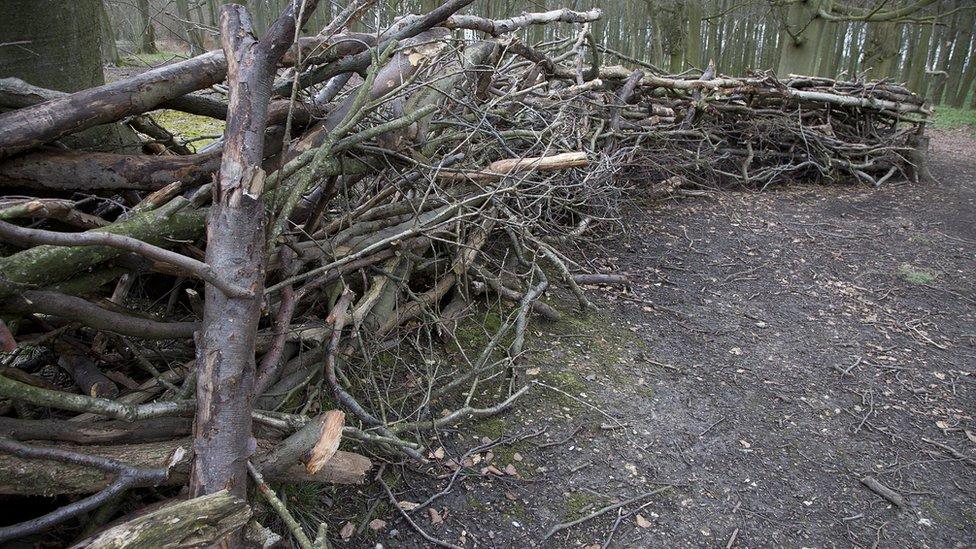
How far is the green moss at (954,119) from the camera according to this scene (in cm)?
1193

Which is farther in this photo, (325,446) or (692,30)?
(692,30)

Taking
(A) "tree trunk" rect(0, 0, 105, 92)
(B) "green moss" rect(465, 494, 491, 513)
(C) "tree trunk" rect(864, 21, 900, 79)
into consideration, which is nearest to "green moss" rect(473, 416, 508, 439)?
(B) "green moss" rect(465, 494, 491, 513)

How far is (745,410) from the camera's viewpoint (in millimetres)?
3107

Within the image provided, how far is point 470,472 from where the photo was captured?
259cm

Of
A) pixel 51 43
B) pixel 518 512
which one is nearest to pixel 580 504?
pixel 518 512

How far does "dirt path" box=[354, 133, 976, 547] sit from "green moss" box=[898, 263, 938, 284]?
2 centimetres

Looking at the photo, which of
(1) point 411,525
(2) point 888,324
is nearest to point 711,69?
(2) point 888,324

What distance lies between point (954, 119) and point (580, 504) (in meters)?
14.3

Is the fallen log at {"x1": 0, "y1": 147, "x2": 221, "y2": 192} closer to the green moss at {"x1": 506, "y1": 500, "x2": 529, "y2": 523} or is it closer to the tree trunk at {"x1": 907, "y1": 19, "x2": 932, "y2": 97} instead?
the green moss at {"x1": 506, "y1": 500, "x2": 529, "y2": 523}

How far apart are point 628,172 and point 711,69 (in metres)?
1.69

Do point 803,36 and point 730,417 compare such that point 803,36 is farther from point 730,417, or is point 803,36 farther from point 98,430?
point 98,430

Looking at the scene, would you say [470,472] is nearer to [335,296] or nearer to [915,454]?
[335,296]

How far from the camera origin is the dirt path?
2.44 meters

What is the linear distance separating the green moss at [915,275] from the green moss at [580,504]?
11.5ft
